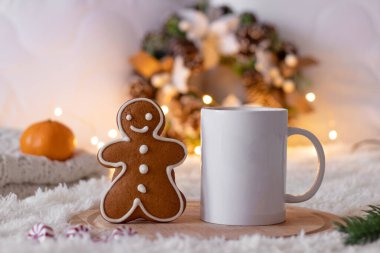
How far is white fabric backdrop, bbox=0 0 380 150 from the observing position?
1.75 m

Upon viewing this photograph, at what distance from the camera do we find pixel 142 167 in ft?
2.86

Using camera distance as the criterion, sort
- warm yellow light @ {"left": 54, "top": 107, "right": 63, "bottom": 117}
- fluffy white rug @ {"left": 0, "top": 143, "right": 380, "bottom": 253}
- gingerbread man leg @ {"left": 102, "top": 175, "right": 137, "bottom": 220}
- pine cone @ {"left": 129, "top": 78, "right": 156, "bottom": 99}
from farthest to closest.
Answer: pine cone @ {"left": 129, "top": 78, "right": 156, "bottom": 99}
warm yellow light @ {"left": 54, "top": 107, "right": 63, "bottom": 117}
gingerbread man leg @ {"left": 102, "top": 175, "right": 137, "bottom": 220}
fluffy white rug @ {"left": 0, "top": 143, "right": 380, "bottom": 253}

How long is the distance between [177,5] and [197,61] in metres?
0.24

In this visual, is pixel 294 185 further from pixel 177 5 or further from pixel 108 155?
pixel 177 5

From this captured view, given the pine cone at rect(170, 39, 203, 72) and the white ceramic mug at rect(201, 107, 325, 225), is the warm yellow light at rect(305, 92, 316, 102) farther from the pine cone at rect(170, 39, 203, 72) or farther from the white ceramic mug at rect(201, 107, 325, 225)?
the white ceramic mug at rect(201, 107, 325, 225)

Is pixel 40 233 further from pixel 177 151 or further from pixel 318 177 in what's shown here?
pixel 318 177

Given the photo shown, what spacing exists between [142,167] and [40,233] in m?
0.17

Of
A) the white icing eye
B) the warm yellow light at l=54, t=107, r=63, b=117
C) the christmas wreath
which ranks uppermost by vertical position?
the christmas wreath

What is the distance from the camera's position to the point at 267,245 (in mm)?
745

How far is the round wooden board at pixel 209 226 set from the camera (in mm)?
804

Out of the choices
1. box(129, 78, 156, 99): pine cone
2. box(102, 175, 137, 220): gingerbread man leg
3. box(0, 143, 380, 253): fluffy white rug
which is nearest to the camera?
box(0, 143, 380, 253): fluffy white rug

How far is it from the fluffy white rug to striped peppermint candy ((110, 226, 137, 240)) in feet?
0.06

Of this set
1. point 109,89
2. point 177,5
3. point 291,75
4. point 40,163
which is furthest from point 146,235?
point 177,5

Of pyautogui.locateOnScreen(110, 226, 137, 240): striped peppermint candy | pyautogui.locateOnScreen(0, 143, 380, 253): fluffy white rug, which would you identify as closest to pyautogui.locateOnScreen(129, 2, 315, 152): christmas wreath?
pyautogui.locateOnScreen(0, 143, 380, 253): fluffy white rug
